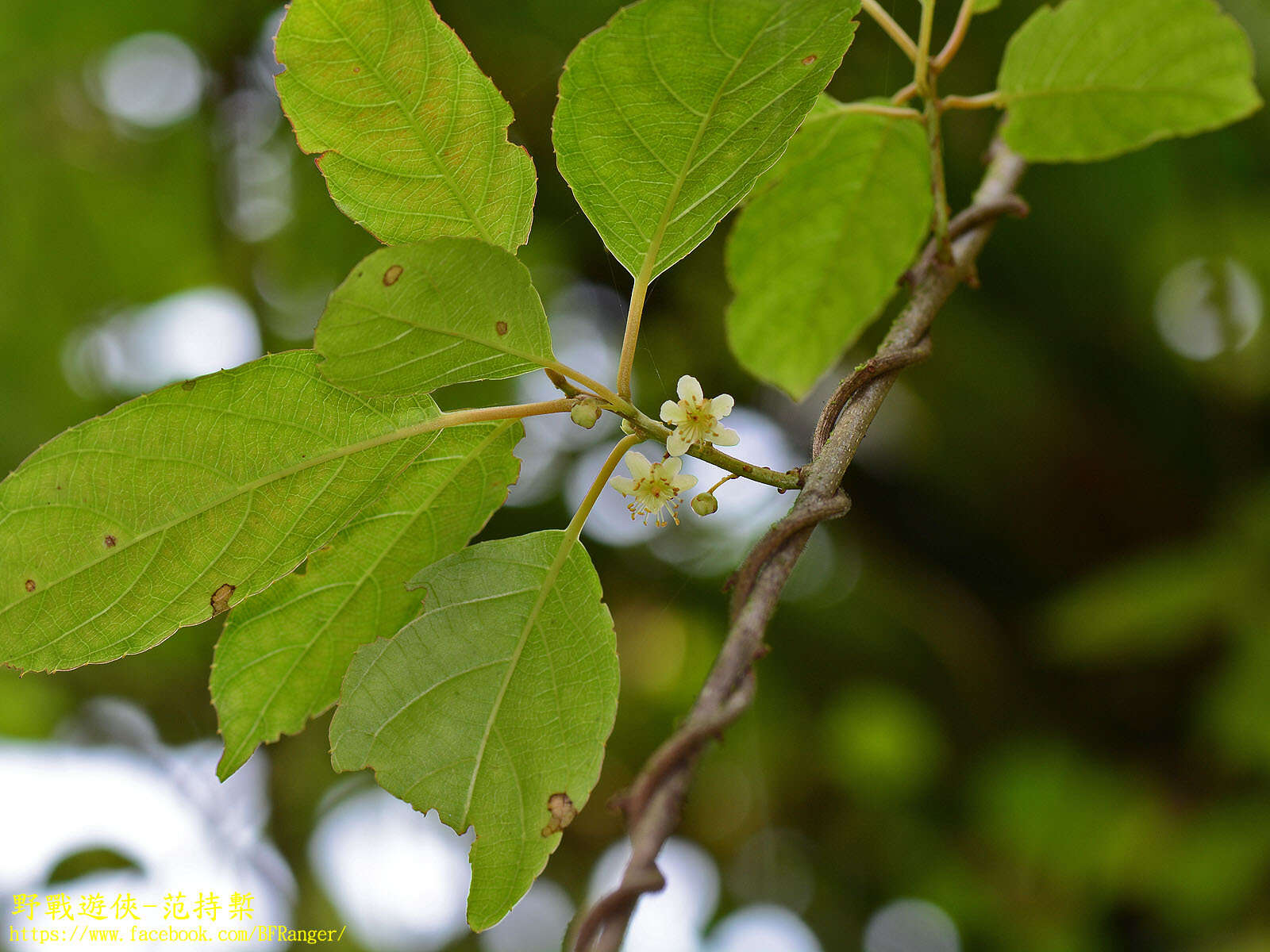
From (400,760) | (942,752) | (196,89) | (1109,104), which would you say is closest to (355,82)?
(400,760)

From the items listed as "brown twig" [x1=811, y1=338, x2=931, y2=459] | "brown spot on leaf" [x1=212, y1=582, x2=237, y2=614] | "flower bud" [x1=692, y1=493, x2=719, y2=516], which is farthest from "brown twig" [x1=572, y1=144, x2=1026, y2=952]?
"brown spot on leaf" [x1=212, y1=582, x2=237, y2=614]

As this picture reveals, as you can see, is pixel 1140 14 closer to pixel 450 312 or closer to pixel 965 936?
pixel 450 312

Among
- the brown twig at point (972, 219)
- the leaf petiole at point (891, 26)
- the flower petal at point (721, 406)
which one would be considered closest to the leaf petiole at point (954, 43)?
the leaf petiole at point (891, 26)

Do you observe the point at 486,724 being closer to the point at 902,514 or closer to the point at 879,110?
the point at 879,110

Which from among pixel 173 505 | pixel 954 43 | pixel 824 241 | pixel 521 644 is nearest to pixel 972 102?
pixel 954 43

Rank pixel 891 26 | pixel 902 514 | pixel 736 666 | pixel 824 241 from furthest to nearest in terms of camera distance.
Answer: pixel 902 514, pixel 824 241, pixel 891 26, pixel 736 666

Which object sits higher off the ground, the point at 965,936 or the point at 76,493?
the point at 76,493

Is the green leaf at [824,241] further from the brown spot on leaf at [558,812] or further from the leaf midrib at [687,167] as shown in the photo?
the brown spot on leaf at [558,812]
